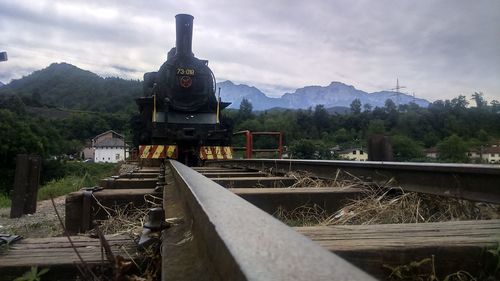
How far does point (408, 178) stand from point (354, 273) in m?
3.26

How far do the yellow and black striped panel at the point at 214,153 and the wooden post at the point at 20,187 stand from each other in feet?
16.1

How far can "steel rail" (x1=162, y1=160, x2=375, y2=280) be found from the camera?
2.04 ft

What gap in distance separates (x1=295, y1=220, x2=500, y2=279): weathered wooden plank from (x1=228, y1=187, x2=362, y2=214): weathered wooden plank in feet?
4.88

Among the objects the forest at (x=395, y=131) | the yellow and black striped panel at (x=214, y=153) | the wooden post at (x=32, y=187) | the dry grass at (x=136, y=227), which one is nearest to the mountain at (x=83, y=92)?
the forest at (x=395, y=131)

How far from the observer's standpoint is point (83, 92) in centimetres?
16612

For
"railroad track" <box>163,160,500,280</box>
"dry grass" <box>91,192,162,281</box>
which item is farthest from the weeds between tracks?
"dry grass" <box>91,192,162,281</box>

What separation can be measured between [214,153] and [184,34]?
3367mm

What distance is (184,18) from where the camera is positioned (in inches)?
505

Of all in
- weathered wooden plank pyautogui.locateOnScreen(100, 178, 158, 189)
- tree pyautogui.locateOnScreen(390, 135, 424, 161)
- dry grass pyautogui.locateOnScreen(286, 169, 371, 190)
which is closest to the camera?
dry grass pyautogui.locateOnScreen(286, 169, 371, 190)

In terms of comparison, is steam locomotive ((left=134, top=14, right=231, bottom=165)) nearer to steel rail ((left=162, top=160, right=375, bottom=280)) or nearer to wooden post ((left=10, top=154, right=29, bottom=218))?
wooden post ((left=10, top=154, right=29, bottom=218))

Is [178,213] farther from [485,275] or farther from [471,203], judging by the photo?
[471,203]

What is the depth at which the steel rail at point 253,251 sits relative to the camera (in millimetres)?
622

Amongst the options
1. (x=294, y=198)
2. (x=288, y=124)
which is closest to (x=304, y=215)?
(x=294, y=198)

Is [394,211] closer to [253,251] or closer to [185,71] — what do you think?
[253,251]
